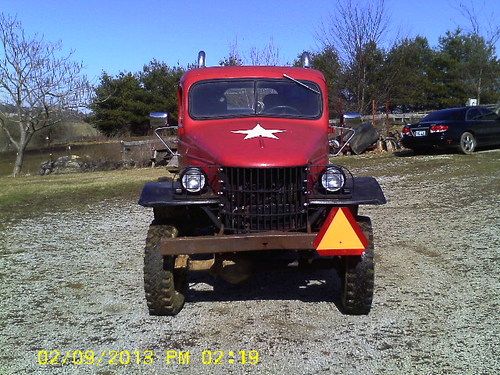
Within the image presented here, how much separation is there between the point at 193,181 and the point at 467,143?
1466 cm

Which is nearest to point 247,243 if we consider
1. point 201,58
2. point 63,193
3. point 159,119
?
point 159,119

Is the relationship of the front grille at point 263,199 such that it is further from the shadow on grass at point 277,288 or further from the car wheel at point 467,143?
the car wheel at point 467,143

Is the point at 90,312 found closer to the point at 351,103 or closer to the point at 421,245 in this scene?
the point at 421,245

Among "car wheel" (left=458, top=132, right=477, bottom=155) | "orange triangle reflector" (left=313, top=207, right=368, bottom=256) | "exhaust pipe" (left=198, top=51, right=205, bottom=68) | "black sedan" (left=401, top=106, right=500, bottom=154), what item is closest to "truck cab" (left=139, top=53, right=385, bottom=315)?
"orange triangle reflector" (left=313, top=207, right=368, bottom=256)

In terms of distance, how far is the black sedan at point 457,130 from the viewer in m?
17.4

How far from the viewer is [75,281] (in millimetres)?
6410

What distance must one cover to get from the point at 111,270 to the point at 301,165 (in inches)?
120

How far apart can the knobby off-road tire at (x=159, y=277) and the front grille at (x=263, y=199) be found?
59cm

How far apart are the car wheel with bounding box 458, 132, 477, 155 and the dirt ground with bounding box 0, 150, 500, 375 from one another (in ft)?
30.4

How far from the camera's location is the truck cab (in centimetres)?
463

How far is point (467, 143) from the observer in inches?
698

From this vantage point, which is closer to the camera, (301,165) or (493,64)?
(301,165)

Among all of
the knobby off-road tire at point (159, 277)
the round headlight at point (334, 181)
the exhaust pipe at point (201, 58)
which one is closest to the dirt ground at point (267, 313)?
the knobby off-road tire at point (159, 277)

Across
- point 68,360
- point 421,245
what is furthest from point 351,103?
point 68,360
